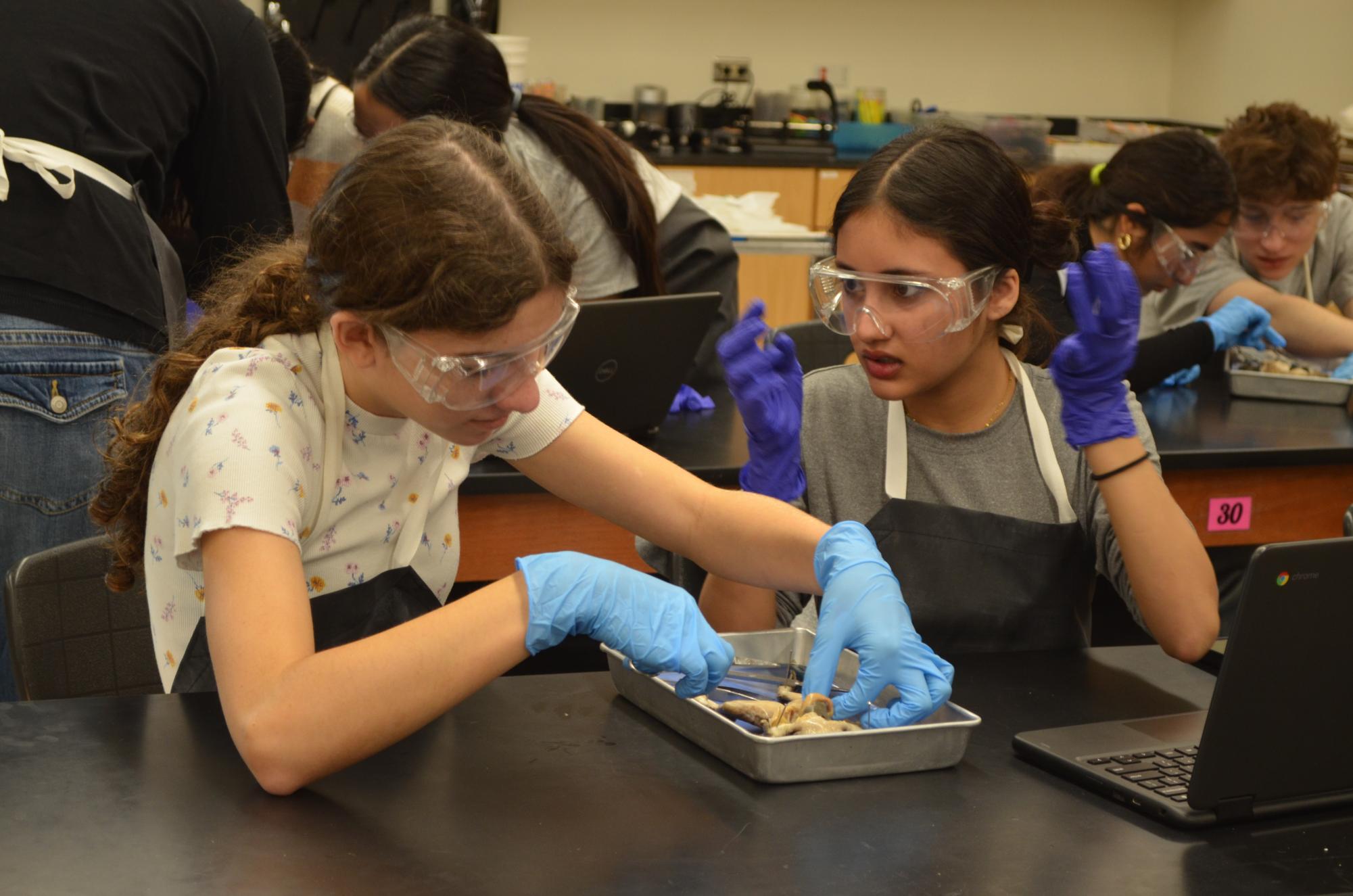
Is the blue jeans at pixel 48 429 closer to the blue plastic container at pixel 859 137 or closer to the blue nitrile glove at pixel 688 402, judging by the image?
the blue nitrile glove at pixel 688 402

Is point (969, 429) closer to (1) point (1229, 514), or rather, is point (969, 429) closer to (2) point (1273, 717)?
(2) point (1273, 717)

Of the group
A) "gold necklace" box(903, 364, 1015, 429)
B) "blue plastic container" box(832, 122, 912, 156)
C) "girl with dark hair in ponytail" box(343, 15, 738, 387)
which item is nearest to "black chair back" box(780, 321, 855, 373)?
"girl with dark hair in ponytail" box(343, 15, 738, 387)

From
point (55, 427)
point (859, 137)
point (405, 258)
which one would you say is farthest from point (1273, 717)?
point (859, 137)

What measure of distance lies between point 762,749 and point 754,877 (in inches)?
5.8

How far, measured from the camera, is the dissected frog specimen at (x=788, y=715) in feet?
3.74

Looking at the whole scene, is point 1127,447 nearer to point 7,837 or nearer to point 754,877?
point 754,877

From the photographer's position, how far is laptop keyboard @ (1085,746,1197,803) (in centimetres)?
111

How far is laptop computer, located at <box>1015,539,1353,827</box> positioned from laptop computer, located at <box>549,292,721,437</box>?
1.09 m

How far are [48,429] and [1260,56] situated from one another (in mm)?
5309

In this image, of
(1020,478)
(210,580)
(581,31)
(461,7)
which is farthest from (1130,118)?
(210,580)

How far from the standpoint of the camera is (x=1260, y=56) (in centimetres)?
571

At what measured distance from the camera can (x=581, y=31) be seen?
571 centimetres

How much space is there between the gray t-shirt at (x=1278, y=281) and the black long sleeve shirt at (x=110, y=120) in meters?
1.94

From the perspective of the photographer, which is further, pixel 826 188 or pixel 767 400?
pixel 826 188
